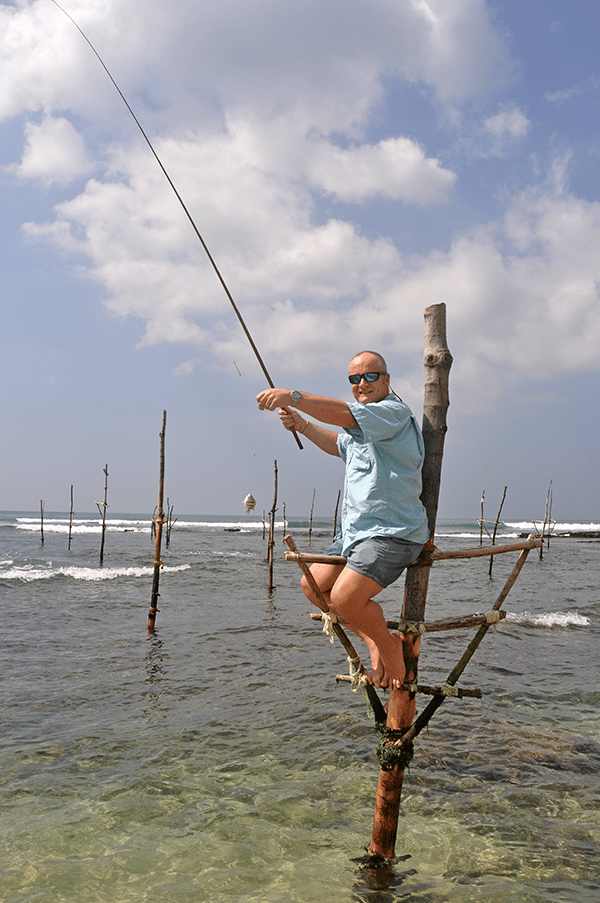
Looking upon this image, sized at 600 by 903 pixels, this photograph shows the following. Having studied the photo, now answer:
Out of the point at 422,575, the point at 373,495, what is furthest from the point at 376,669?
the point at 373,495

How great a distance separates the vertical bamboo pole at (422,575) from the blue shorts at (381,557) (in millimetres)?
324

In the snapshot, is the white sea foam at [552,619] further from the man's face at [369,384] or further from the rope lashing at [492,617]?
the man's face at [369,384]

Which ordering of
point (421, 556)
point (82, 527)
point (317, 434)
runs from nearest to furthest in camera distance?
point (421, 556), point (317, 434), point (82, 527)

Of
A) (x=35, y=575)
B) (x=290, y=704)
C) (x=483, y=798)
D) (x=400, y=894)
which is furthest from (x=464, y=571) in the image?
(x=400, y=894)

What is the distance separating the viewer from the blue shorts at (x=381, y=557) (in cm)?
325

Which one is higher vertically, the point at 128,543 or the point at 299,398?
the point at 299,398

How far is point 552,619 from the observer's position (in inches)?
574

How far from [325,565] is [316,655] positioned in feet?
24.2

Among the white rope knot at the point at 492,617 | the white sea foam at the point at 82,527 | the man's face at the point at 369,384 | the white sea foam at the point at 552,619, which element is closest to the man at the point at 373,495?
the man's face at the point at 369,384

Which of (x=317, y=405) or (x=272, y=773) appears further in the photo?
(x=272, y=773)

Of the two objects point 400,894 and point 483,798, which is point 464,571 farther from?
point 400,894

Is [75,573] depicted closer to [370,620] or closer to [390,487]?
[370,620]

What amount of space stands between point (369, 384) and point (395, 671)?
186 cm

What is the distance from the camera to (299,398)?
10.1 feet
